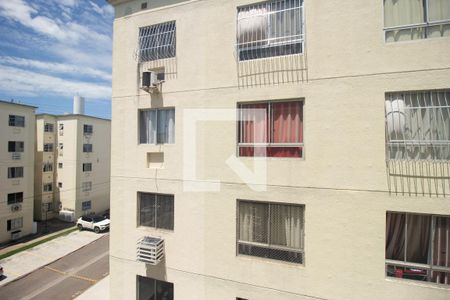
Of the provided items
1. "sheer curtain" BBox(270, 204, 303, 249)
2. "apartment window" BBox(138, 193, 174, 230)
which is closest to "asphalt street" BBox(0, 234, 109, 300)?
"apartment window" BBox(138, 193, 174, 230)

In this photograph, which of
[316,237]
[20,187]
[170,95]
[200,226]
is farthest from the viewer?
[20,187]

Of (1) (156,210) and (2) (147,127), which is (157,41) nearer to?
(2) (147,127)

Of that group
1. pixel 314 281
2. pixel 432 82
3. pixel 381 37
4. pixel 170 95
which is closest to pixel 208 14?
pixel 170 95

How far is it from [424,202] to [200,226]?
552 centimetres

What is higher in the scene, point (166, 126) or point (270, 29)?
point (270, 29)

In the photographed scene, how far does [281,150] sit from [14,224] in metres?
31.5

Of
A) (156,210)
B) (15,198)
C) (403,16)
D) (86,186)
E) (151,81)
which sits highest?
(403,16)

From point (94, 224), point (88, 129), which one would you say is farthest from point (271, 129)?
point (88, 129)

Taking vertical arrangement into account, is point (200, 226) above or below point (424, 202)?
below

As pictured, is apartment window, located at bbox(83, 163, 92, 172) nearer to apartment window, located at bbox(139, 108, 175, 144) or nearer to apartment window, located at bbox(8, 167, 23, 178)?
apartment window, located at bbox(8, 167, 23, 178)

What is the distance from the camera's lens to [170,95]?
7559mm

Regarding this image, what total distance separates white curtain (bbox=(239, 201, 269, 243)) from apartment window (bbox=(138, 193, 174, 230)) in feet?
7.45

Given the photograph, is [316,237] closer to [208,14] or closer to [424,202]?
[424,202]

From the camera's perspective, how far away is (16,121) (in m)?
25.9
